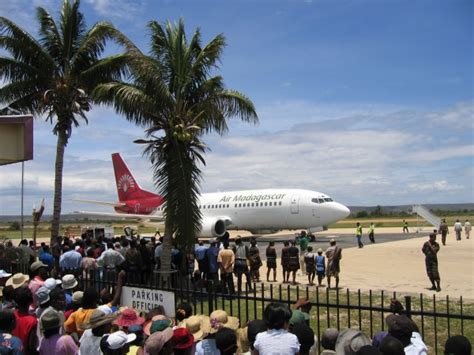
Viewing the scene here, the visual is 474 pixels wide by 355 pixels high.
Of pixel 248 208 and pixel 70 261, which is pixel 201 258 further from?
pixel 248 208

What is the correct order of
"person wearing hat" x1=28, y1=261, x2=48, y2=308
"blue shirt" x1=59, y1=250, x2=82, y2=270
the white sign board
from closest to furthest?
the white sign board → "person wearing hat" x1=28, y1=261, x2=48, y2=308 → "blue shirt" x1=59, y1=250, x2=82, y2=270

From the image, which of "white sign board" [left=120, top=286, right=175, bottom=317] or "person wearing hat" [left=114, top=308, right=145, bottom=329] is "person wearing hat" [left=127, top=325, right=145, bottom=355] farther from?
"white sign board" [left=120, top=286, right=175, bottom=317]

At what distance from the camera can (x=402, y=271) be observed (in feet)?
61.3

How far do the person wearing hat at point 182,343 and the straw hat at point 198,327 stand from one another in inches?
13.5

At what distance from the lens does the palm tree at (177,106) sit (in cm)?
1259

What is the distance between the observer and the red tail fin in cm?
4403

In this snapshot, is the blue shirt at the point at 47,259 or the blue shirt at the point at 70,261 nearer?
the blue shirt at the point at 70,261

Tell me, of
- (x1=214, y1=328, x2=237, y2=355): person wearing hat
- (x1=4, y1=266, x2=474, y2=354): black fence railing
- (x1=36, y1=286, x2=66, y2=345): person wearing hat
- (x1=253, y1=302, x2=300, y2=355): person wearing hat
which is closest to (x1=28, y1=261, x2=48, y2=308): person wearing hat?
(x1=36, y1=286, x2=66, y2=345): person wearing hat

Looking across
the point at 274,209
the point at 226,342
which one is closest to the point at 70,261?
the point at 226,342

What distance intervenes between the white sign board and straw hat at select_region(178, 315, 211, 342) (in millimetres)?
1293

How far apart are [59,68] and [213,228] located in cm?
1741

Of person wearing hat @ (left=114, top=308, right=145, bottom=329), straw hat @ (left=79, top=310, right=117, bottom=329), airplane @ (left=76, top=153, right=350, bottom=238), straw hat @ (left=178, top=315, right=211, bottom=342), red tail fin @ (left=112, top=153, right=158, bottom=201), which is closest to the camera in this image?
straw hat @ (left=178, top=315, right=211, bottom=342)

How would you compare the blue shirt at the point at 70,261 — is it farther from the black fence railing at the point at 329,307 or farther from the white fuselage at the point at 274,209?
the white fuselage at the point at 274,209

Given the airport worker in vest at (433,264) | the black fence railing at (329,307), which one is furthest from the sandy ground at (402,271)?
the black fence railing at (329,307)
